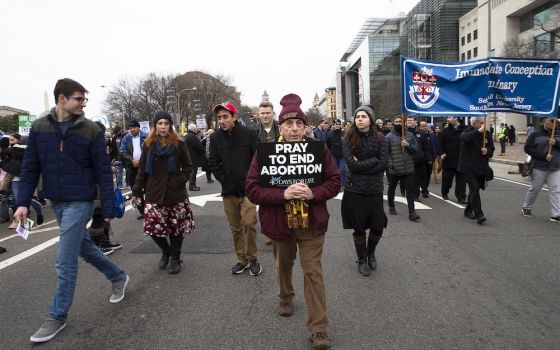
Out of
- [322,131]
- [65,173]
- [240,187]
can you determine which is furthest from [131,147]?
[322,131]

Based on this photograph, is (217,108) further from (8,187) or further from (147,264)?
(8,187)

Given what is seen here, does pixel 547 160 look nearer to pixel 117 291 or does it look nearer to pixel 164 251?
pixel 164 251

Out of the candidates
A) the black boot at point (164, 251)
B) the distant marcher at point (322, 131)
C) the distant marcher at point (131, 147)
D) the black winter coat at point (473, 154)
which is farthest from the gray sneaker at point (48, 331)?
the distant marcher at point (322, 131)

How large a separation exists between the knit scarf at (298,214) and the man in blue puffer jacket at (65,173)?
164cm

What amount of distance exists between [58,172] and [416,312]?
11.1 ft

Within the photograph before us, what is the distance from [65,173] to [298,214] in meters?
2.03

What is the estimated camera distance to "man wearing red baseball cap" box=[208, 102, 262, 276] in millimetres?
4512

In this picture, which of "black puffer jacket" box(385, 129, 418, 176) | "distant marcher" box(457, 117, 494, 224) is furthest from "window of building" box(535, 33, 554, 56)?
"black puffer jacket" box(385, 129, 418, 176)

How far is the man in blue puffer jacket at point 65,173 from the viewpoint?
3279 millimetres

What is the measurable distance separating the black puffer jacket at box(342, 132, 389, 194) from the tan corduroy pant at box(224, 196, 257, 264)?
121cm

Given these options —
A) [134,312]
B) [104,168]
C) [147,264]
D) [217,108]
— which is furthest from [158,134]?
[134,312]

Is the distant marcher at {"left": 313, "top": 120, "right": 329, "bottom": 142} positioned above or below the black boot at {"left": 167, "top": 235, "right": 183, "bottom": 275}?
→ above

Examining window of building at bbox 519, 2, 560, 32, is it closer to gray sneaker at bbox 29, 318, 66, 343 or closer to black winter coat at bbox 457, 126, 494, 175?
black winter coat at bbox 457, 126, 494, 175

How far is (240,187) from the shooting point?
178 inches
